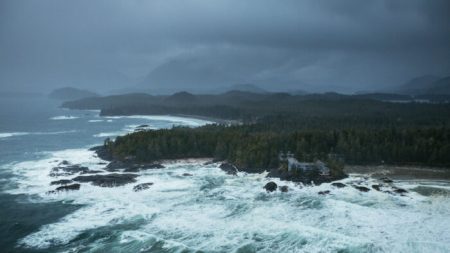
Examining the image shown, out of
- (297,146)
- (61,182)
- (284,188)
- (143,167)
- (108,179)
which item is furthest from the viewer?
(297,146)

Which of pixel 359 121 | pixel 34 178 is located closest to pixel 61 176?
pixel 34 178

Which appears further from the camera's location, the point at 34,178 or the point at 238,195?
the point at 34,178

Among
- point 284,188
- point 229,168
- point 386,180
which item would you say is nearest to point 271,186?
point 284,188

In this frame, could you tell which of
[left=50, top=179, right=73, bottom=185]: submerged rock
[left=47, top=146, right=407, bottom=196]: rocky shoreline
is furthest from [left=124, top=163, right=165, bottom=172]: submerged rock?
[left=50, top=179, right=73, bottom=185]: submerged rock

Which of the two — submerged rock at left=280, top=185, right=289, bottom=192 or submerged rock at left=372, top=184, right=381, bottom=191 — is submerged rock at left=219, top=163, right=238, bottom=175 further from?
submerged rock at left=372, top=184, right=381, bottom=191

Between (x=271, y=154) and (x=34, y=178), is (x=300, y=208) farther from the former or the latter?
(x=34, y=178)

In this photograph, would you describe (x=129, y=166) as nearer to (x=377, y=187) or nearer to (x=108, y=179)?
(x=108, y=179)

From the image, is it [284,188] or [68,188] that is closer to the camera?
[284,188]
